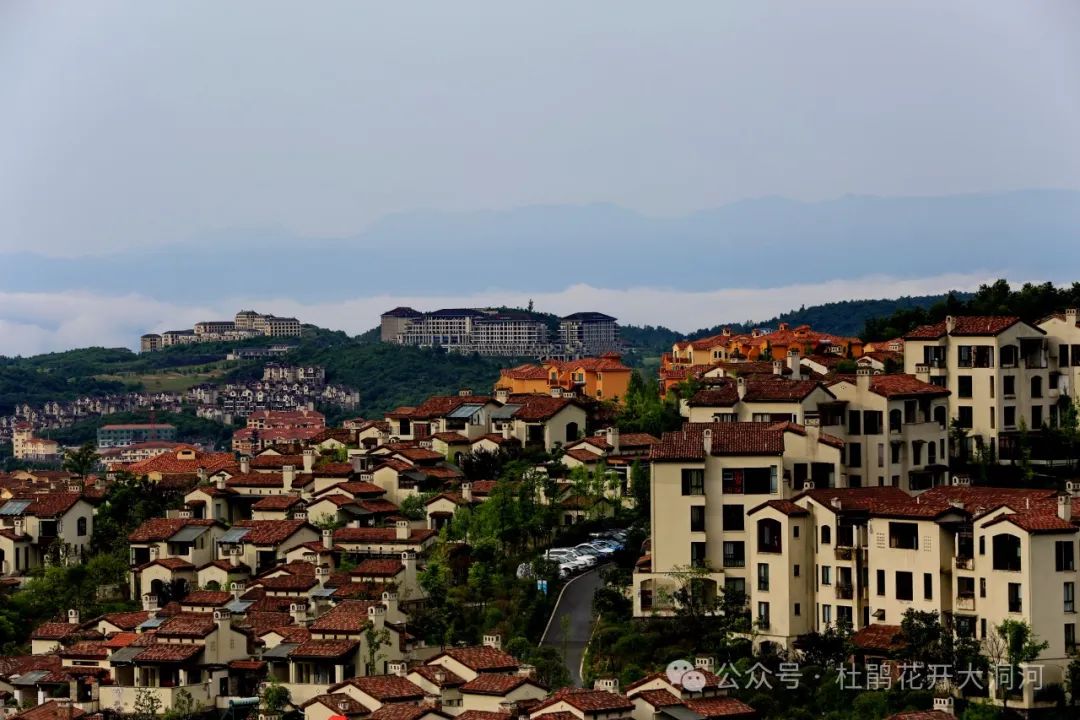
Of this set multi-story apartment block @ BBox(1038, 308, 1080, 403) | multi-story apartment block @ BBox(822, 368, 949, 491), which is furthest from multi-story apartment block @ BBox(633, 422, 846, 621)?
multi-story apartment block @ BBox(1038, 308, 1080, 403)

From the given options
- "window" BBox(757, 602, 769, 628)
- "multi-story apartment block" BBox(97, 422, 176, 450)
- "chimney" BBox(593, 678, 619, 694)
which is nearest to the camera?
"chimney" BBox(593, 678, 619, 694)

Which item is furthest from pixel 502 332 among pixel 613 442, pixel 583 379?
pixel 613 442

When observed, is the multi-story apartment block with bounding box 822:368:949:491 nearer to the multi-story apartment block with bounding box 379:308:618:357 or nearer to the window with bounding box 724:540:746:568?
the window with bounding box 724:540:746:568

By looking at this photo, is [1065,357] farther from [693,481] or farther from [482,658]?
[482,658]

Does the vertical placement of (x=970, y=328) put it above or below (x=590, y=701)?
above

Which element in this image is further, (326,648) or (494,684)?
(326,648)

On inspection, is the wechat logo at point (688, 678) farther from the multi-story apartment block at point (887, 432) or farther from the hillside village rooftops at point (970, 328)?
the hillside village rooftops at point (970, 328)

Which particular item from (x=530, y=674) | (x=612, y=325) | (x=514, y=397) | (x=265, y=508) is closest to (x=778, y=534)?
(x=530, y=674)
